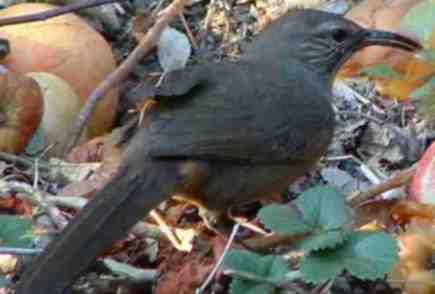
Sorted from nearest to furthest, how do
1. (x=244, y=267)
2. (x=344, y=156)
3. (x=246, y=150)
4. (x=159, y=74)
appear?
(x=244, y=267) → (x=246, y=150) → (x=344, y=156) → (x=159, y=74)

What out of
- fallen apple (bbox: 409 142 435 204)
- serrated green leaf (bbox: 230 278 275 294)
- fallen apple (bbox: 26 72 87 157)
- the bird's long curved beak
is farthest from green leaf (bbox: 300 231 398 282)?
fallen apple (bbox: 26 72 87 157)

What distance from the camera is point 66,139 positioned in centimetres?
483

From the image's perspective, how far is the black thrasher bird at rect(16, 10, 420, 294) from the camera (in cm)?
366

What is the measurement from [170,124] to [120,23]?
1719 millimetres

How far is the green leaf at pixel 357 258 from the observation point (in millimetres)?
3254

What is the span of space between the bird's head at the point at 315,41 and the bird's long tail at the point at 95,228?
1.05 meters

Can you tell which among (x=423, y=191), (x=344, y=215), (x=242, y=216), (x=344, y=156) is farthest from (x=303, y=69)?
(x=344, y=215)

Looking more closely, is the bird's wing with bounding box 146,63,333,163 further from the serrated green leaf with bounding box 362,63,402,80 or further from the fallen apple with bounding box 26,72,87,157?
the fallen apple with bounding box 26,72,87,157

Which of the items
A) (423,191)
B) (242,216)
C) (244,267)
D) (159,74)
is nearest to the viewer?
(244,267)

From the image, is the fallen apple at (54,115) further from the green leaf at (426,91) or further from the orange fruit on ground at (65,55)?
the green leaf at (426,91)

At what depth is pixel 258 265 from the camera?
11.1 feet

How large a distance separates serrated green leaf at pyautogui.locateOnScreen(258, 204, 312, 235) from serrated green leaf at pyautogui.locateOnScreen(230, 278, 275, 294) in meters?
0.14

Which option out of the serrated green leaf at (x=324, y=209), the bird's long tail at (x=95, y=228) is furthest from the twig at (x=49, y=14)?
the serrated green leaf at (x=324, y=209)

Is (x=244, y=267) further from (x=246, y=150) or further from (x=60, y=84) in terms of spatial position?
(x=60, y=84)
